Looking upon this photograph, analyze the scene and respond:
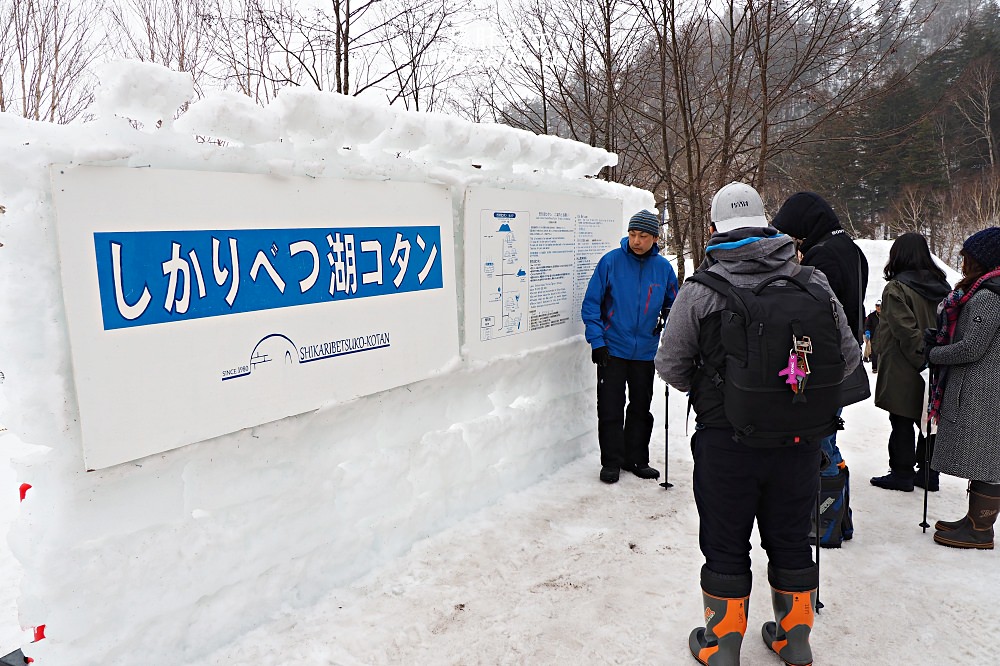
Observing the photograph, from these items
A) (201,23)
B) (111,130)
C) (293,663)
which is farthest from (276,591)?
(201,23)

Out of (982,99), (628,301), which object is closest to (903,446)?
(628,301)

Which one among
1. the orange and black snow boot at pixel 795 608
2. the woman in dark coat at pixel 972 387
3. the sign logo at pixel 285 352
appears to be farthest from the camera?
the woman in dark coat at pixel 972 387

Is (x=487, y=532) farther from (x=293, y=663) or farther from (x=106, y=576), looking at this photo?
(x=106, y=576)

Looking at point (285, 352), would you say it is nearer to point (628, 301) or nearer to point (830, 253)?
point (628, 301)

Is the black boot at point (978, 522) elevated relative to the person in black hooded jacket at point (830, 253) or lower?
lower

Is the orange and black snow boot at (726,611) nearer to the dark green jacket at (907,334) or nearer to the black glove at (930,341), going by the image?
the black glove at (930,341)

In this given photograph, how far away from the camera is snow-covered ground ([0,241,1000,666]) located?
2.71 m

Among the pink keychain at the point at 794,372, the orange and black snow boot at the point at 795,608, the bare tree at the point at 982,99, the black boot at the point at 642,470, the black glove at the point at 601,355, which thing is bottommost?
the black boot at the point at 642,470

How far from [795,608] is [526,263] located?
104 inches

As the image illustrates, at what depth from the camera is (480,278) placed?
396 cm

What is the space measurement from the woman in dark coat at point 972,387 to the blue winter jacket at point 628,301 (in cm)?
172

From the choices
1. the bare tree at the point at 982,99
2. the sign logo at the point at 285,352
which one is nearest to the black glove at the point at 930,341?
the sign logo at the point at 285,352

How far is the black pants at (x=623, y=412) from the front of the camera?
4691mm

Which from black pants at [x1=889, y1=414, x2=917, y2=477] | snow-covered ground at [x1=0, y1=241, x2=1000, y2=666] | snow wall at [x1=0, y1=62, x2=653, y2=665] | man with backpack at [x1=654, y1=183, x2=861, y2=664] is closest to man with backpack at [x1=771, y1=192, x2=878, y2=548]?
snow-covered ground at [x1=0, y1=241, x2=1000, y2=666]
